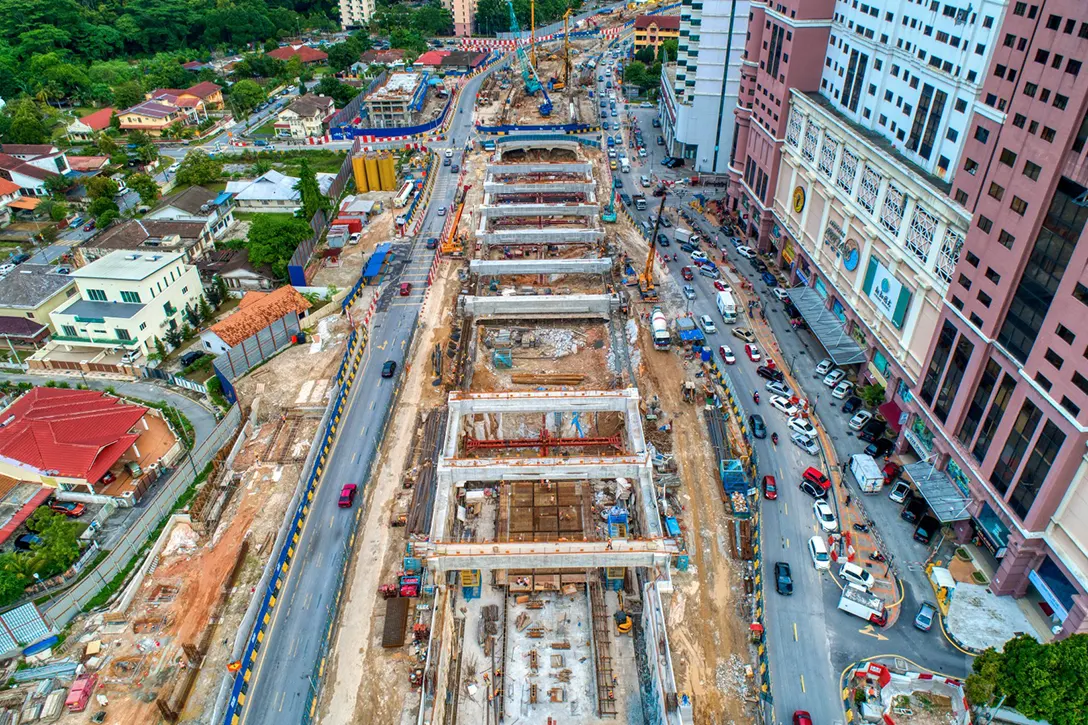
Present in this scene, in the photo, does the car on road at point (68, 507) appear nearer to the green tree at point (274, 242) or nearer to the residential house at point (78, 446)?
the residential house at point (78, 446)

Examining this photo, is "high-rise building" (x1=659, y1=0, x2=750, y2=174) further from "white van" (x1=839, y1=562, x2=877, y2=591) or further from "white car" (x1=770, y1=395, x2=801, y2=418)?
"white van" (x1=839, y1=562, x2=877, y2=591)

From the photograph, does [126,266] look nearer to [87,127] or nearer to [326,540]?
[326,540]

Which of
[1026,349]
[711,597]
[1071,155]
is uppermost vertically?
[1071,155]

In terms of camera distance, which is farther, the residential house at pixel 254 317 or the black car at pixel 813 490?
the residential house at pixel 254 317

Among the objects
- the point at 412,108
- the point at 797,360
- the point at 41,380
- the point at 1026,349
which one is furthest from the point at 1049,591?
the point at 412,108

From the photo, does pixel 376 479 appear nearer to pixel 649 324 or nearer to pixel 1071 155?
pixel 649 324

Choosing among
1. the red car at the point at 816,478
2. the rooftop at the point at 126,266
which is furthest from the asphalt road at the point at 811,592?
the rooftop at the point at 126,266
